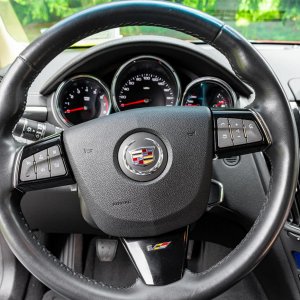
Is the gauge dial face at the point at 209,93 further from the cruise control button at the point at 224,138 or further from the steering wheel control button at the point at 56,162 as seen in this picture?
the steering wheel control button at the point at 56,162

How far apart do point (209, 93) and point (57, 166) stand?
2.16ft

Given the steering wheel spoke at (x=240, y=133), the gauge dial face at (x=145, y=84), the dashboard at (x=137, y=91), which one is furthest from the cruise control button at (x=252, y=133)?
the gauge dial face at (x=145, y=84)

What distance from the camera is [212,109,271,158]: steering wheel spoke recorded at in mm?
984

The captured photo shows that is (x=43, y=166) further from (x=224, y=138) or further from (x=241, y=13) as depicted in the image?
(x=241, y=13)

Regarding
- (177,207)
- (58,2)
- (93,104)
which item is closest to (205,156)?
(177,207)

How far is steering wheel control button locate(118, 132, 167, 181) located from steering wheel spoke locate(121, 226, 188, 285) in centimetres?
13

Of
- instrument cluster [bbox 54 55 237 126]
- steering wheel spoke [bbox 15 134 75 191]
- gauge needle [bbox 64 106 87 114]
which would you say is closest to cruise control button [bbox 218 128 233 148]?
steering wheel spoke [bbox 15 134 75 191]

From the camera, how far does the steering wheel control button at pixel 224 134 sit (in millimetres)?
991

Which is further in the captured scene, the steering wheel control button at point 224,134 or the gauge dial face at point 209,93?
the gauge dial face at point 209,93

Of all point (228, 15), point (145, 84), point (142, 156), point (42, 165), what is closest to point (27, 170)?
point (42, 165)

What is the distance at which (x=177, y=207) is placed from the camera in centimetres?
97

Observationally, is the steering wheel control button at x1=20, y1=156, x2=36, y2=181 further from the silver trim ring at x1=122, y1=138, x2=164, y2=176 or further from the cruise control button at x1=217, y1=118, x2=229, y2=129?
the cruise control button at x1=217, y1=118, x2=229, y2=129

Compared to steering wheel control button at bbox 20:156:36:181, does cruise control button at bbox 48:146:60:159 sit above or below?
above

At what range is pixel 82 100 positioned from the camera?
1.44m
